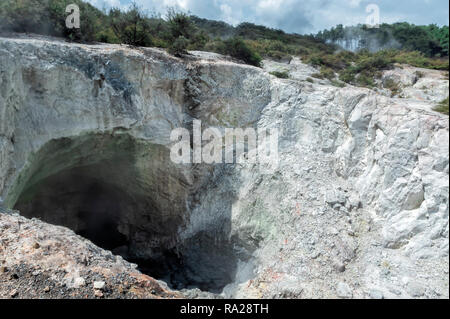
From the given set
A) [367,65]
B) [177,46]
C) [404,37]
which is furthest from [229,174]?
[404,37]

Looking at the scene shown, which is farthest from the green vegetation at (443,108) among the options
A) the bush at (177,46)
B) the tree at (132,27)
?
the tree at (132,27)

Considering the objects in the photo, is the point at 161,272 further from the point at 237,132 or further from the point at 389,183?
the point at 389,183

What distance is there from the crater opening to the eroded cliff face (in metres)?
0.07

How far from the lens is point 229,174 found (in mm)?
12570

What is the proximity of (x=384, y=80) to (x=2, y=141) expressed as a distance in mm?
17764

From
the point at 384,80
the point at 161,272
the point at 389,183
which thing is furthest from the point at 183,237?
the point at 384,80

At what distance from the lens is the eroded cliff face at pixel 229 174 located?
853 centimetres

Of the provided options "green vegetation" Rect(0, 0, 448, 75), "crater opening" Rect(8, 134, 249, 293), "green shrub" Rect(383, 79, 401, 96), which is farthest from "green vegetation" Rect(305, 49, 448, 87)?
"crater opening" Rect(8, 134, 249, 293)

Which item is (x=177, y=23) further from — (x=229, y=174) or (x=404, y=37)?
(x=404, y=37)

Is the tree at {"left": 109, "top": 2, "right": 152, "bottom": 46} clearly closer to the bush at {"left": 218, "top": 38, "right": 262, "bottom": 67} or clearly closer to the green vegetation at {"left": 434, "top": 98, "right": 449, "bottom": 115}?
the bush at {"left": 218, "top": 38, "right": 262, "bottom": 67}

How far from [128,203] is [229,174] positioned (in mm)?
5997

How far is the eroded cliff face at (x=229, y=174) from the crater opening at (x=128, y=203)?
71 millimetres
